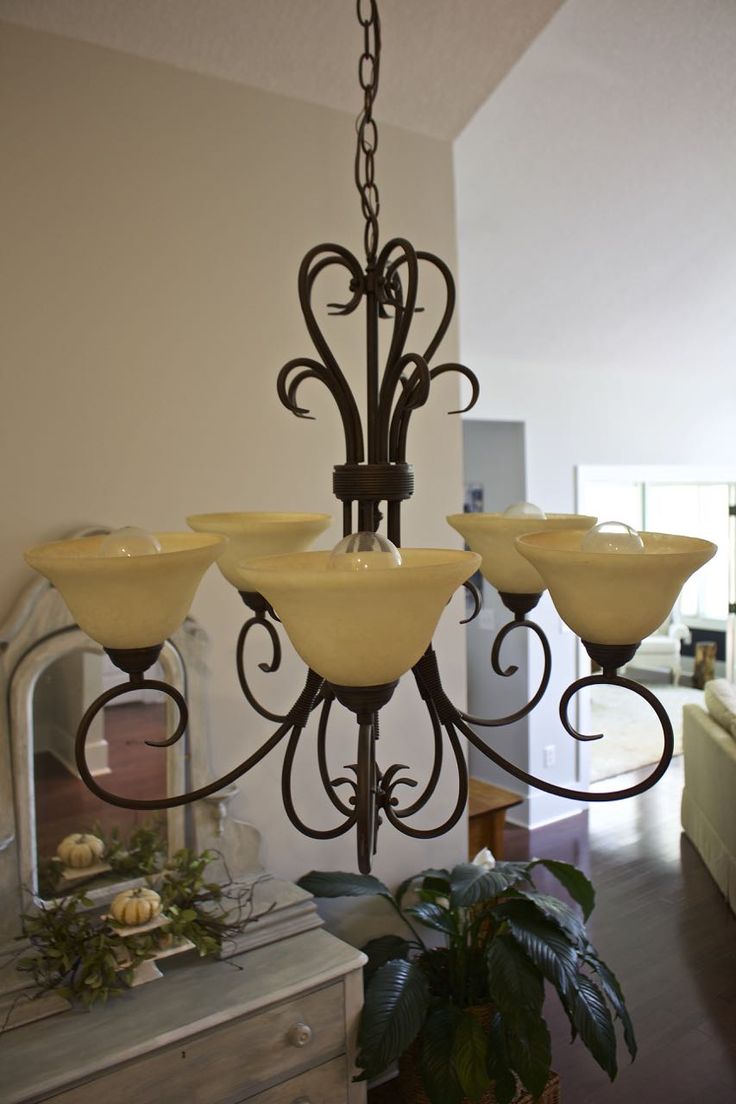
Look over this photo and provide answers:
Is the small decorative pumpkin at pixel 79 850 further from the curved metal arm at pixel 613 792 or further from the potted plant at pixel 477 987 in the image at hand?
the curved metal arm at pixel 613 792

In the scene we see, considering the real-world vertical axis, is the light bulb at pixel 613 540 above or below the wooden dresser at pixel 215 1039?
above

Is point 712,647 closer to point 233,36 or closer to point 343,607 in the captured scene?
point 233,36

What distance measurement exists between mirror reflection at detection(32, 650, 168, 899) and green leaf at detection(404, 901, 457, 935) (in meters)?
0.74

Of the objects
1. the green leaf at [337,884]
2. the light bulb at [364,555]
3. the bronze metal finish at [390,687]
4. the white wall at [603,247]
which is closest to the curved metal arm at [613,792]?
the bronze metal finish at [390,687]

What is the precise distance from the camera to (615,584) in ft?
2.75

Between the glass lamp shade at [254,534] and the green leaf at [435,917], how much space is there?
5.26 feet

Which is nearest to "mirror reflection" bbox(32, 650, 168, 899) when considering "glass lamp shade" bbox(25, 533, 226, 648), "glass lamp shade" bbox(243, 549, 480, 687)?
"glass lamp shade" bbox(25, 533, 226, 648)

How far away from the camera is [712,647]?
24.8ft

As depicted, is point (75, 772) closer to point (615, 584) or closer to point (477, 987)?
point (477, 987)

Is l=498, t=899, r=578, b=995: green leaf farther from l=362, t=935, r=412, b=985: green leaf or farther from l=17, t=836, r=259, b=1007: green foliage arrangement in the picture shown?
l=17, t=836, r=259, b=1007: green foliage arrangement

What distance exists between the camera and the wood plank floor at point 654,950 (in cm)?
282

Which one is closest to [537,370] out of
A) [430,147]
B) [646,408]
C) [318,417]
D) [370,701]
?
[646,408]

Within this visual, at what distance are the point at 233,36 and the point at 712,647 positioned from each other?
668 cm

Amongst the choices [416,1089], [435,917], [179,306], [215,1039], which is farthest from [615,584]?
[416,1089]
